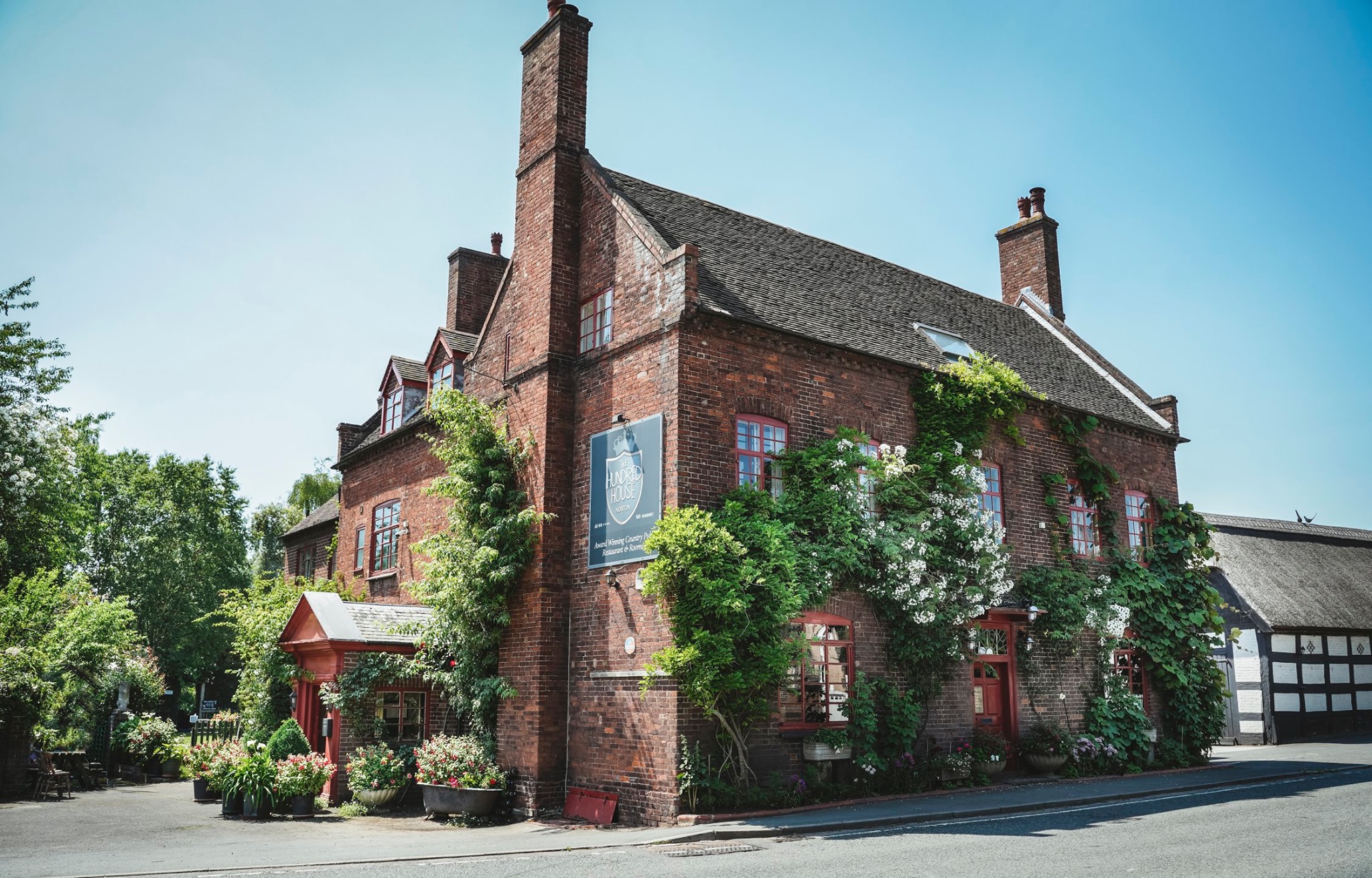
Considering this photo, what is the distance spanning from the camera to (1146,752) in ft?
63.5

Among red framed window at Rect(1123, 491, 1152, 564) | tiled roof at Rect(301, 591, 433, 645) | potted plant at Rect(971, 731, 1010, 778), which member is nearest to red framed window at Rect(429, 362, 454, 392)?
tiled roof at Rect(301, 591, 433, 645)

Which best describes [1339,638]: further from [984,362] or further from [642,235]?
[642,235]

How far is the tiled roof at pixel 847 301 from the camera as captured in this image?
1670 cm

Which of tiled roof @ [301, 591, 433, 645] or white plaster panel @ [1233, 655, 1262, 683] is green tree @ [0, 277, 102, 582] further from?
white plaster panel @ [1233, 655, 1262, 683]

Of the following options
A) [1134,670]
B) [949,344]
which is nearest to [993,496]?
[949,344]

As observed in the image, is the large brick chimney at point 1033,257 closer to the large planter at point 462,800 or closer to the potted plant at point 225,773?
the large planter at point 462,800

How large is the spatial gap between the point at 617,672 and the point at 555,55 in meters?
10.9

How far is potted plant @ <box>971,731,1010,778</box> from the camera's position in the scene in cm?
1617

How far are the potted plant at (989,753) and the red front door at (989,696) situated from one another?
949 millimetres

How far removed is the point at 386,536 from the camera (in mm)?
23156

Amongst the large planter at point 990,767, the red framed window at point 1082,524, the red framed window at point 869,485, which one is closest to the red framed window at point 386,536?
the red framed window at point 869,485

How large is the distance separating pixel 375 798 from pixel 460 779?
2.25 meters

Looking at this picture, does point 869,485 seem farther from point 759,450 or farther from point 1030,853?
point 1030,853

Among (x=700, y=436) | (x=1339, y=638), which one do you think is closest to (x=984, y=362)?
(x=700, y=436)
